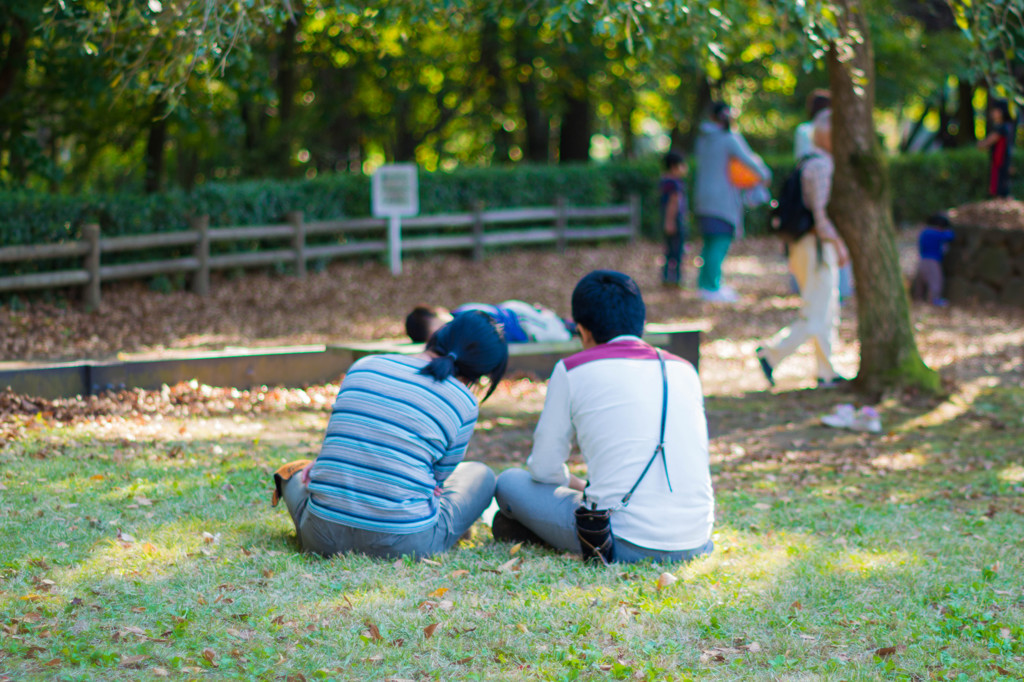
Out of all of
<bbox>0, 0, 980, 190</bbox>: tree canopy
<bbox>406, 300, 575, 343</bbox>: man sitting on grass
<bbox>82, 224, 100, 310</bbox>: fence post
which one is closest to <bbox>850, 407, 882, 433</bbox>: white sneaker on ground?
<bbox>406, 300, 575, 343</bbox>: man sitting on grass

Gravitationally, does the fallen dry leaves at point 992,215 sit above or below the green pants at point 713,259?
above

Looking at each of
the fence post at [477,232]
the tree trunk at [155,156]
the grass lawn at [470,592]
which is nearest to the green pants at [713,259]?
the fence post at [477,232]

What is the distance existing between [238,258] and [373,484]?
344 inches

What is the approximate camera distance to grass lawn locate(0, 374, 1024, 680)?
3221 mm

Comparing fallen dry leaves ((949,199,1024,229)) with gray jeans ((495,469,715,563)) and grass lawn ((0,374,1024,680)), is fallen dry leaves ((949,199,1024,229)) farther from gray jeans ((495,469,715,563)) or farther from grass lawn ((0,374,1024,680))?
gray jeans ((495,469,715,563))

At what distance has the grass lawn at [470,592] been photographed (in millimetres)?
3221

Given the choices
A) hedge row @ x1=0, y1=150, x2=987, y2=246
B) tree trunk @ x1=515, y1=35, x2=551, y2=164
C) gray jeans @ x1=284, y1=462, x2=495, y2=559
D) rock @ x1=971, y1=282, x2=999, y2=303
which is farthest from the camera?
tree trunk @ x1=515, y1=35, x2=551, y2=164

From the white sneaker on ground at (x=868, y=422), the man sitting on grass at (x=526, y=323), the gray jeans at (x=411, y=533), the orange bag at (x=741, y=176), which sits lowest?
the white sneaker on ground at (x=868, y=422)

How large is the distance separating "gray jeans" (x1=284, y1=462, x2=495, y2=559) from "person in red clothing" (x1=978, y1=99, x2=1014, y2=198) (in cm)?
1201

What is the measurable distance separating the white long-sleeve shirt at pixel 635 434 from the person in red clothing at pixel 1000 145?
467 inches

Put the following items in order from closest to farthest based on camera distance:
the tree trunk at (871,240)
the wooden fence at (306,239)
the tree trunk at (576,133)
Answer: the tree trunk at (871,240) < the wooden fence at (306,239) < the tree trunk at (576,133)

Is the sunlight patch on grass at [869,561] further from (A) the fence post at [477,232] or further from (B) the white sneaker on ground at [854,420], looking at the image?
(A) the fence post at [477,232]

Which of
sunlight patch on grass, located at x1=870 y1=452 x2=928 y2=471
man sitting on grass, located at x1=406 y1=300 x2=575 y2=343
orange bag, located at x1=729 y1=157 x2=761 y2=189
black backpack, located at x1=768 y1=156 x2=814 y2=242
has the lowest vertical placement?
sunlight patch on grass, located at x1=870 y1=452 x2=928 y2=471

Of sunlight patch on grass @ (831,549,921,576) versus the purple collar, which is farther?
sunlight patch on grass @ (831,549,921,576)
